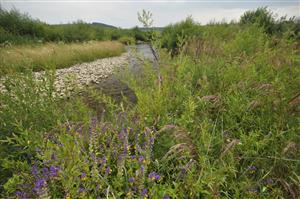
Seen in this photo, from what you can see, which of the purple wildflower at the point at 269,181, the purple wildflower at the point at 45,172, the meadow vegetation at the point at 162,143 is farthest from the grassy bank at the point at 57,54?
the purple wildflower at the point at 269,181

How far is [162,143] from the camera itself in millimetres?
2055

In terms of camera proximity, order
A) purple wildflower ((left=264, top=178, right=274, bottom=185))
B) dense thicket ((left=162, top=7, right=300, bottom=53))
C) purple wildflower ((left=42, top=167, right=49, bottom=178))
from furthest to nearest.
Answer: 1. dense thicket ((left=162, top=7, right=300, bottom=53))
2. purple wildflower ((left=264, top=178, right=274, bottom=185))
3. purple wildflower ((left=42, top=167, right=49, bottom=178))

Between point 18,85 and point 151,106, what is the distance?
1378 millimetres

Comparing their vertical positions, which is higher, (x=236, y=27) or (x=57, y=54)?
(x=236, y=27)

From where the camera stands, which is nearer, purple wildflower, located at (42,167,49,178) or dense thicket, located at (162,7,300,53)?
purple wildflower, located at (42,167,49,178)

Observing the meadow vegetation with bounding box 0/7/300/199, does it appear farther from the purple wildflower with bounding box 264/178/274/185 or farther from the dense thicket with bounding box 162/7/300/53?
the dense thicket with bounding box 162/7/300/53

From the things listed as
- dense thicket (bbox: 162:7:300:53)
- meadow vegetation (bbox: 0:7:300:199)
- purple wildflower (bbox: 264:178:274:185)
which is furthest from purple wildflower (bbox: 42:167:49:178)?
dense thicket (bbox: 162:7:300:53)

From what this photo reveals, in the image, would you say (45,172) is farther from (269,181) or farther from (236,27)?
(236,27)

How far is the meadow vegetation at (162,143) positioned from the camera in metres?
1.50

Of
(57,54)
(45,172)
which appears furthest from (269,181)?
(57,54)

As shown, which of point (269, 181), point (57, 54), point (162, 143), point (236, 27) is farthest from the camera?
point (57, 54)

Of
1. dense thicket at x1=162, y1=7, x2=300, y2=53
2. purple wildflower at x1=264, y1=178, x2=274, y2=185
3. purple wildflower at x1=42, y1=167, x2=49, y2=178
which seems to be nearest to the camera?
purple wildflower at x1=42, y1=167, x2=49, y2=178

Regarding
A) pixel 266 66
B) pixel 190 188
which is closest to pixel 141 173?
pixel 190 188

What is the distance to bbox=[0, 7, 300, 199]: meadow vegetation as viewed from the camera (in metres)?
1.50
